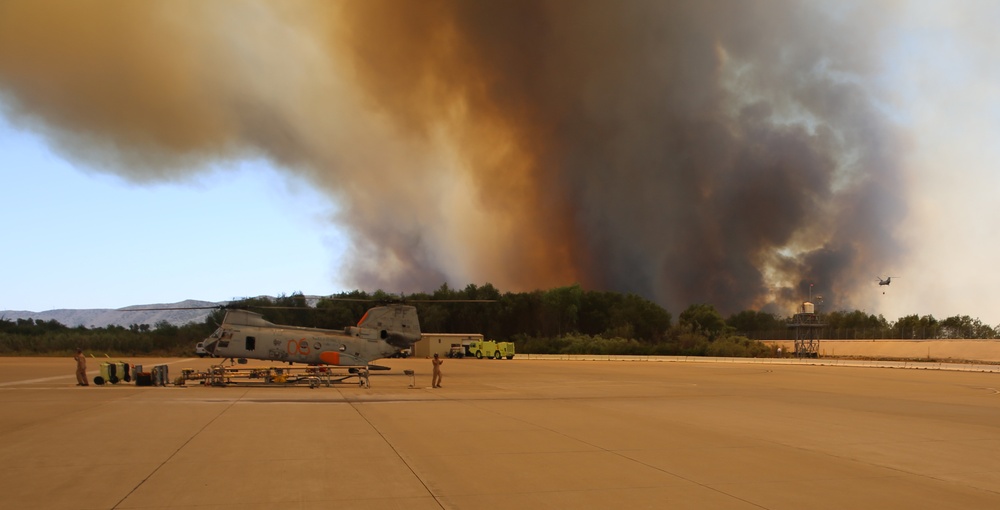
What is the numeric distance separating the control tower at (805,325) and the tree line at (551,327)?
3.70 m

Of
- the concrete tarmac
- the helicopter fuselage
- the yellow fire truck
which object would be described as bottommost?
the yellow fire truck

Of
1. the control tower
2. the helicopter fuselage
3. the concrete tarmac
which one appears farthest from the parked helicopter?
the control tower

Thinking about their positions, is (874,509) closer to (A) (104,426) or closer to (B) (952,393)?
(A) (104,426)

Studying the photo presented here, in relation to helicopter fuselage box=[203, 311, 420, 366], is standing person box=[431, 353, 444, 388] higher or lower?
lower

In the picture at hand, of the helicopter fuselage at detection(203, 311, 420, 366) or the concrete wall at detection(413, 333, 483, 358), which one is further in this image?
the concrete wall at detection(413, 333, 483, 358)

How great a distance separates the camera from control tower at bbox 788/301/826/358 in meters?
81.7

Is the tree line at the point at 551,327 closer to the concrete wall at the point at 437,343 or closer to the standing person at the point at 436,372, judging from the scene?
the concrete wall at the point at 437,343

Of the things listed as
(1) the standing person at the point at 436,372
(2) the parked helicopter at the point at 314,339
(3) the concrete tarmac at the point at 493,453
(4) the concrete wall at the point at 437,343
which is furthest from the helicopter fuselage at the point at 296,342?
(4) the concrete wall at the point at 437,343

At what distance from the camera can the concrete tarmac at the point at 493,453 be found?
9.65 metres

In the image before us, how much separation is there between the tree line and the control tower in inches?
146

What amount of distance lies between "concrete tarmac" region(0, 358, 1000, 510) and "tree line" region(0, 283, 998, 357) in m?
57.2

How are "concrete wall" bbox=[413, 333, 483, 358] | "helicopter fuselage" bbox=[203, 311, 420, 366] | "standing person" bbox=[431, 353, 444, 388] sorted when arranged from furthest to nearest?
1. "concrete wall" bbox=[413, 333, 483, 358]
2. "helicopter fuselage" bbox=[203, 311, 420, 366]
3. "standing person" bbox=[431, 353, 444, 388]

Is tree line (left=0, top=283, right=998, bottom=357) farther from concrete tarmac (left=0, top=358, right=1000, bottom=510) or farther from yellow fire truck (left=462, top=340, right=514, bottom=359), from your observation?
concrete tarmac (left=0, top=358, right=1000, bottom=510)

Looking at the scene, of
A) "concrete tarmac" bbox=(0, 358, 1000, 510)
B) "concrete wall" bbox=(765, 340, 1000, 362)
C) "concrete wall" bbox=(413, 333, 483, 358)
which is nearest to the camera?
"concrete tarmac" bbox=(0, 358, 1000, 510)
